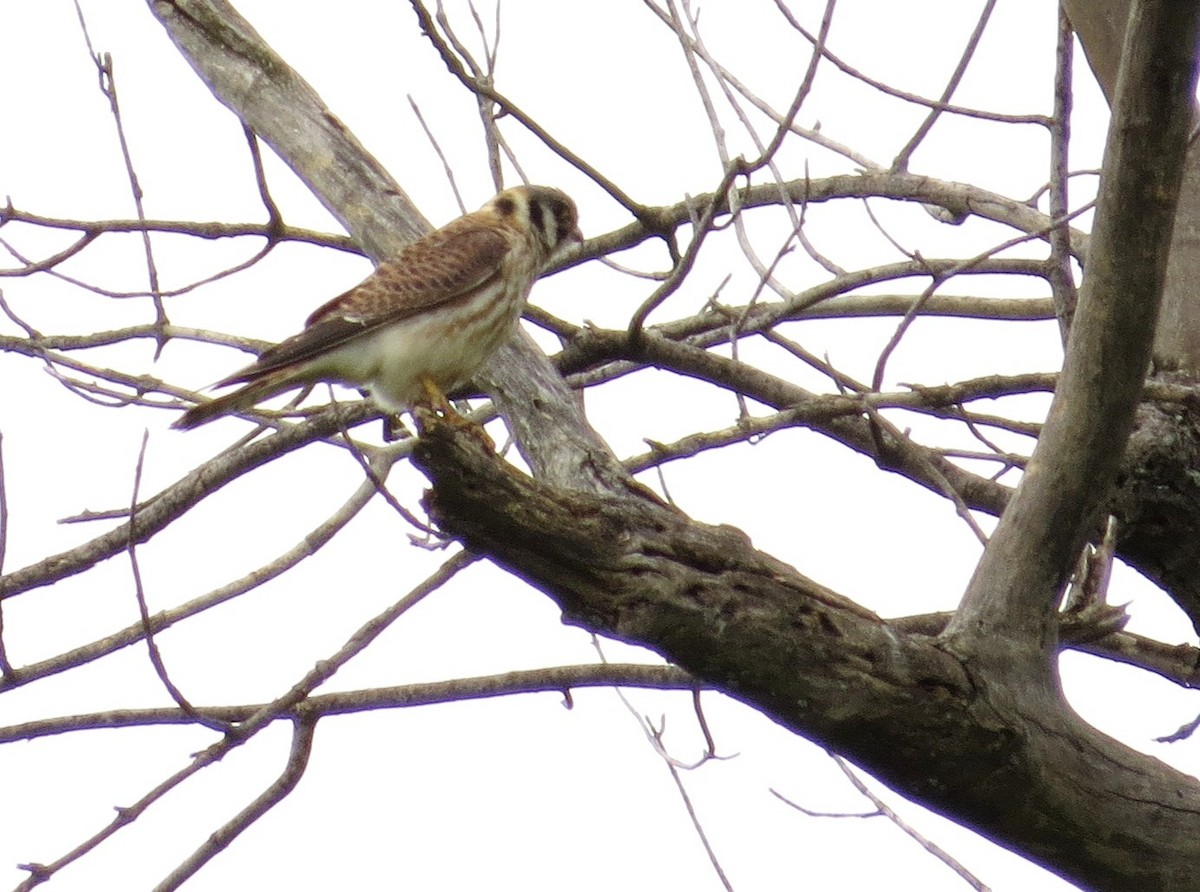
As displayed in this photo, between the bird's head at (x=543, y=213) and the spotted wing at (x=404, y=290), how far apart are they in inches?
15.3

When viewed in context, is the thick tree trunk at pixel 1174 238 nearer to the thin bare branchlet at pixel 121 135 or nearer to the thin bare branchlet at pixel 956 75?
the thin bare branchlet at pixel 956 75

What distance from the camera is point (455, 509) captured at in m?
2.12

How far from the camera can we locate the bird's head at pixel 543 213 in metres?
4.42

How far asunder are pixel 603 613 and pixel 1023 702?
0.69 m

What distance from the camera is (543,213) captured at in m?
4.52

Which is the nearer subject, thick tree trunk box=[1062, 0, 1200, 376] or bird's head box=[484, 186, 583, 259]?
thick tree trunk box=[1062, 0, 1200, 376]

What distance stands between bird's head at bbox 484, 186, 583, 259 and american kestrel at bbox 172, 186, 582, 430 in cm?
33

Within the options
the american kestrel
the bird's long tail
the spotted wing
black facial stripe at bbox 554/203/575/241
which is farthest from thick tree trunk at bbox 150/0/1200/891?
black facial stripe at bbox 554/203/575/241

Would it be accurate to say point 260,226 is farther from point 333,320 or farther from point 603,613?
point 603,613

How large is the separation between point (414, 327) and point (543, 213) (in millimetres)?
854

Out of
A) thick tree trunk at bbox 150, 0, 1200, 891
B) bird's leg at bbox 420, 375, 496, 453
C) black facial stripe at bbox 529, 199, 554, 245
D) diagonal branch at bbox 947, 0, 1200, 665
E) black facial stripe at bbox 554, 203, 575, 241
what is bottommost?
thick tree trunk at bbox 150, 0, 1200, 891

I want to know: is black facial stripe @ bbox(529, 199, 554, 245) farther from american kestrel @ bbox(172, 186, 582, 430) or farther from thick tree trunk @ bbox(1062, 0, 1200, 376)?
thick tree trunk @ bbox(1062, 0, 1200, 376)

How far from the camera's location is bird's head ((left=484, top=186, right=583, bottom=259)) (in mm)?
4418

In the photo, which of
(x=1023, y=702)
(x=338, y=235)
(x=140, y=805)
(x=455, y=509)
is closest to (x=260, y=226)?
(x=338, y=235)
